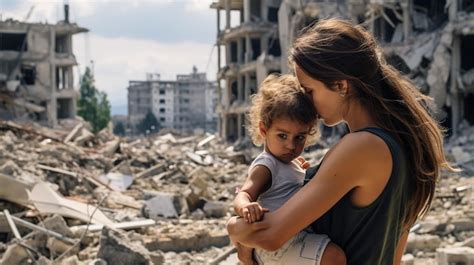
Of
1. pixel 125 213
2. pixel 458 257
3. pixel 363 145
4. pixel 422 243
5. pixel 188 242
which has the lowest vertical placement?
pixel 125 213

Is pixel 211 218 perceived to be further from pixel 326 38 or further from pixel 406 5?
pixel 406 5

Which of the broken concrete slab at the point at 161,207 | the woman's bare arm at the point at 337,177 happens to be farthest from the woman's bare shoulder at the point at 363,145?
the broken concrete slab at the point at 161,207

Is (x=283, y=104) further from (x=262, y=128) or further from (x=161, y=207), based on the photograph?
(x=161, y=207)

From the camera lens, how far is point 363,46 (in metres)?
2.50

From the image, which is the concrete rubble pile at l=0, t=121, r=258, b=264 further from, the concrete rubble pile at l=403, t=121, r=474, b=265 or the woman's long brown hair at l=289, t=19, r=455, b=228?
the woman's long brown hair at l=289, t=19, r=455, b=228

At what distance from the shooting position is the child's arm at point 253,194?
2.53m

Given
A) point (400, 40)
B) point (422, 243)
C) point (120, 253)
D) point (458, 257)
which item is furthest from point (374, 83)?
point (400, 40)

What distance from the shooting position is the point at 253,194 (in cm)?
277

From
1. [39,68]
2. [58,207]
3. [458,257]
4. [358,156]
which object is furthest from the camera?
[39,68]

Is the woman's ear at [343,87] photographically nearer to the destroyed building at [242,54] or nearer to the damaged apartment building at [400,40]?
the damaged apartment building at [400,40]

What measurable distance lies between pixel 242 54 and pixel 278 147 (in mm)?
43375

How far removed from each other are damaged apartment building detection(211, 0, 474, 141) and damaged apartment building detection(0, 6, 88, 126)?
10.7m

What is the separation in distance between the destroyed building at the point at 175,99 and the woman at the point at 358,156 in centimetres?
11267

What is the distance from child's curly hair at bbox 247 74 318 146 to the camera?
8.94 feet
